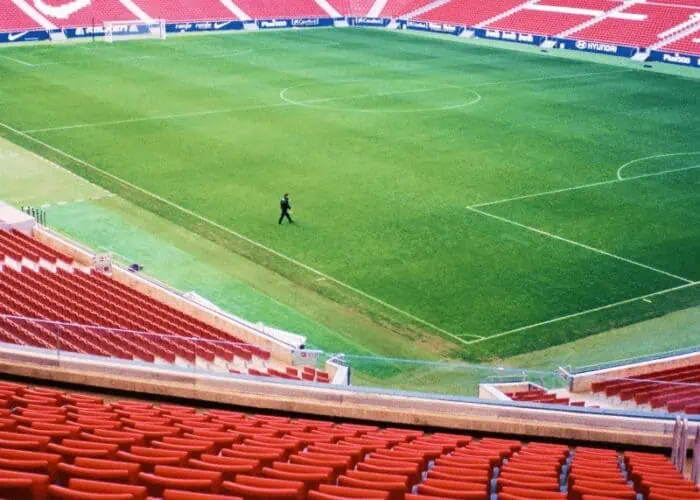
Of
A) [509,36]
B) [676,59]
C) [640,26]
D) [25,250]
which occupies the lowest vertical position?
[25,250]

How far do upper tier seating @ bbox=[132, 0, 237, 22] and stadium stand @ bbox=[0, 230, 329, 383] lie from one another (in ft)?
168

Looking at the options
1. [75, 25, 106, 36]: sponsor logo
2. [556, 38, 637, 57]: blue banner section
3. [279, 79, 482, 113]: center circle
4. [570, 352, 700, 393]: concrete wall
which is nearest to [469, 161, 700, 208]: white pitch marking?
[279, 79, 482, 113]: center circle

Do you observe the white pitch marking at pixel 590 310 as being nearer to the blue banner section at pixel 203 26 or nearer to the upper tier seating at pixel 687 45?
the upper tier seating at pixel 687 45

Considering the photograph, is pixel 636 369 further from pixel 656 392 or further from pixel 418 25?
pixel 418 25

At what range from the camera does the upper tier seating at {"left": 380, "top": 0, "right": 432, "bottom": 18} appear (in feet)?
269

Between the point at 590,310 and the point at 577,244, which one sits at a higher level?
the point at 577,244

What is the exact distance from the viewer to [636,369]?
2030cm

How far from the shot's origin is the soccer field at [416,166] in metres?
27.5

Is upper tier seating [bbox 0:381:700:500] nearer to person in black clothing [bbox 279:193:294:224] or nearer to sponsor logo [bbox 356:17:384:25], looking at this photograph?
person in black clothing [bbox 279:193:294:224]

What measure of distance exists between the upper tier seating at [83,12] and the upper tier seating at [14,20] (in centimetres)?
67

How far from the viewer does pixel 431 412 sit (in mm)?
13898

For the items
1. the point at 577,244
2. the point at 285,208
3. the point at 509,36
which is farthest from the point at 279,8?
the point at 577,244

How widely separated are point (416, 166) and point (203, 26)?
41588 mm

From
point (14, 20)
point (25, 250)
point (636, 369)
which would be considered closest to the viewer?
point (636, 369)
